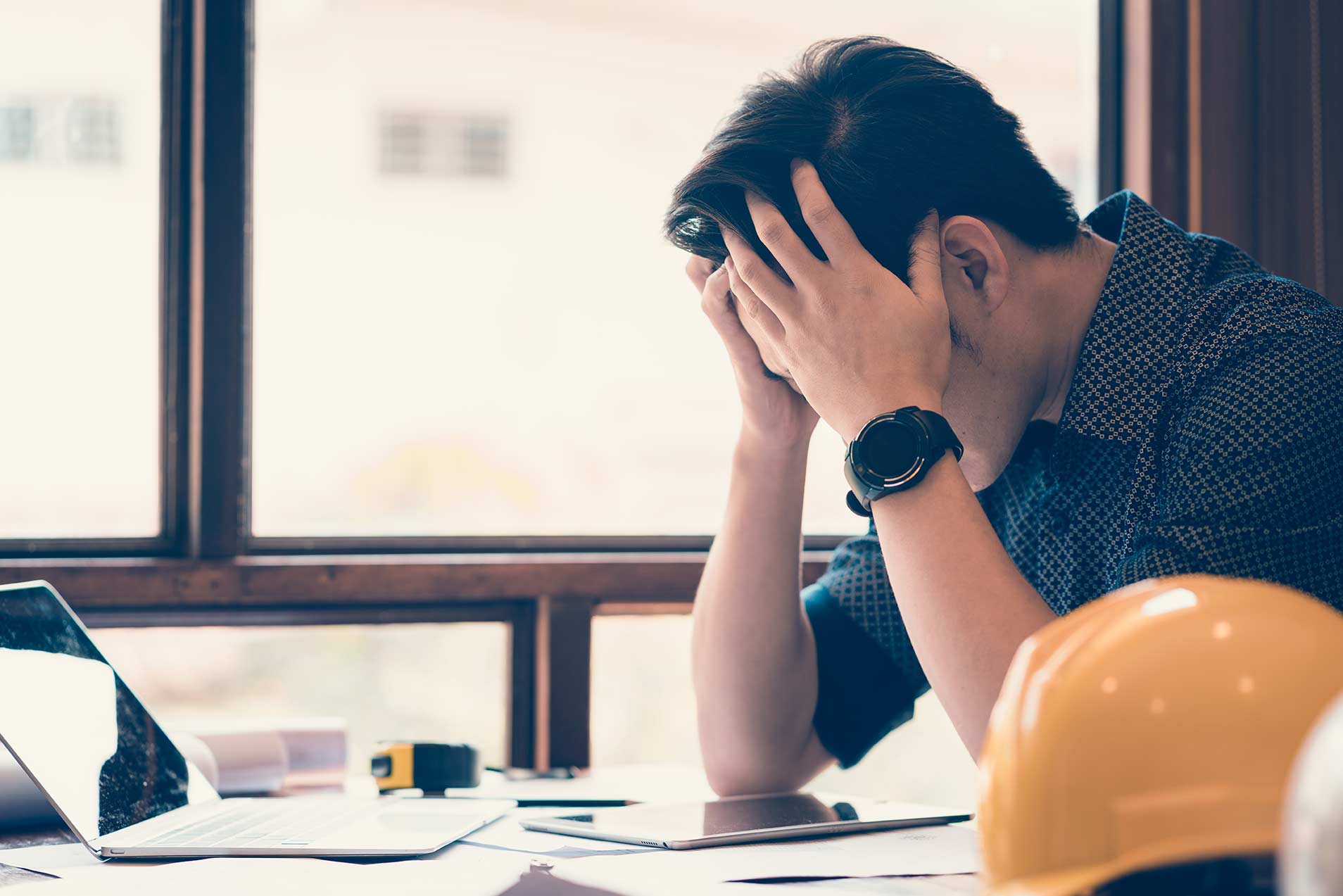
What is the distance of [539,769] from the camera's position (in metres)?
1.55

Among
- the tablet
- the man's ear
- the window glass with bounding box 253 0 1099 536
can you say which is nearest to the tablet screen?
the tablet

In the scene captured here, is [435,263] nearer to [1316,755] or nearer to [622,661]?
[622,661]

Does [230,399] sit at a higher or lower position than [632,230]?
lower

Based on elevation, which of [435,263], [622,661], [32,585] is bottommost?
[622,661]

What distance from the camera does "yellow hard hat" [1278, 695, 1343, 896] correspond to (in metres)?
0.28

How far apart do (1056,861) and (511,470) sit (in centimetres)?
133

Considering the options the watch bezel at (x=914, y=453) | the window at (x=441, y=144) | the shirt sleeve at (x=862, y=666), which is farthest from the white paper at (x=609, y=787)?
the window at (x=441, y=144)

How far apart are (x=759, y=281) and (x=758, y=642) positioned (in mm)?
379

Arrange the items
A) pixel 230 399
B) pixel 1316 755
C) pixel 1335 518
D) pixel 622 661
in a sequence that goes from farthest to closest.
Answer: pixel 622 661 → pixel 230 399 → pixel 1335 518 → pixel 1316 755

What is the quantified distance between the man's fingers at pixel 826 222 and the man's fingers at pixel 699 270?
0.50 feet

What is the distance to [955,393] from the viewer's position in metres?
0.97

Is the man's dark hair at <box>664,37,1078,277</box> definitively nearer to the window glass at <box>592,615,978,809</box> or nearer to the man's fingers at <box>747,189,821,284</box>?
the man's fingers at <box>747,189,821,284</box>

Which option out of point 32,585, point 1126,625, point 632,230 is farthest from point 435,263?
point 1126,625

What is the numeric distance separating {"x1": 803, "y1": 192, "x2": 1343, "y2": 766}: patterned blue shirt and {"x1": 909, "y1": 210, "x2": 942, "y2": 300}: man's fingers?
139mm
